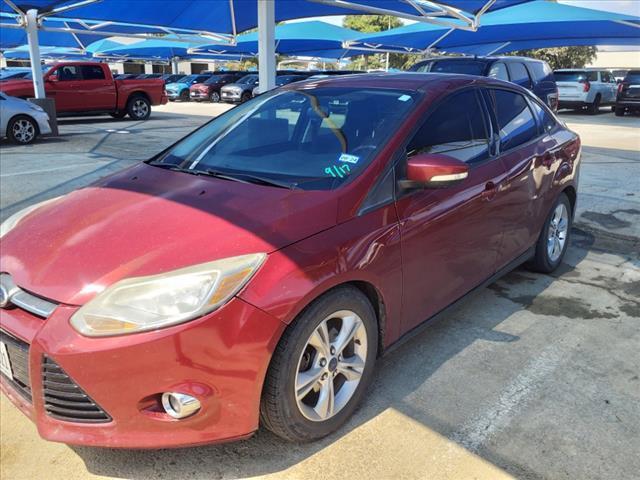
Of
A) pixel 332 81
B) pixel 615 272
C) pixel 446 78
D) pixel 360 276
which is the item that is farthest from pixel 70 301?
pixel 615 272

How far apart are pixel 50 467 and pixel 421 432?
1677mm

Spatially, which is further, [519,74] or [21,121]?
[519,74]

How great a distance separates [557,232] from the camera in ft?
15.1

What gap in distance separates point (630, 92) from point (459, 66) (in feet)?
40.9

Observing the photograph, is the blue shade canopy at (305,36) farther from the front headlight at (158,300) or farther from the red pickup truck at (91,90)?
the front headlight at (158,300)

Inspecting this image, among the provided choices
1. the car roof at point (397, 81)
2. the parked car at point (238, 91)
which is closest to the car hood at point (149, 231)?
the car roof at point (397, 81)

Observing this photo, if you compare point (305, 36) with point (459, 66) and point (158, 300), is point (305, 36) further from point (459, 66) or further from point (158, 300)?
point (158, 300)

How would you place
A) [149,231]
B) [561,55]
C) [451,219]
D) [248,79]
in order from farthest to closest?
1. [561,55]
2. [248,79]
3. [451,219]
4. [149,231]

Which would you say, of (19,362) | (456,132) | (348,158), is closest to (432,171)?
(348,158)

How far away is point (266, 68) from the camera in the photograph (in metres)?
7.62

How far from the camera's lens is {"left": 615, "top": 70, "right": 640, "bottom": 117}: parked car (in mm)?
20328

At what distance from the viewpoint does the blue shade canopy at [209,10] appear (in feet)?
39.0

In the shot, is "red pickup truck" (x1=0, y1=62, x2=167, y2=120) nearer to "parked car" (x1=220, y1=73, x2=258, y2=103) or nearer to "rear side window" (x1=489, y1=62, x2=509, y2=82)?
"parked car" (x1=220, y1=73, x2=258, y2=103)

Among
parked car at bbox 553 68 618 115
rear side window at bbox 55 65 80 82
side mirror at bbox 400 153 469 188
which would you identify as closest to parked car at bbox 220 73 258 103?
rear side window at bbox 55 65 80 82
